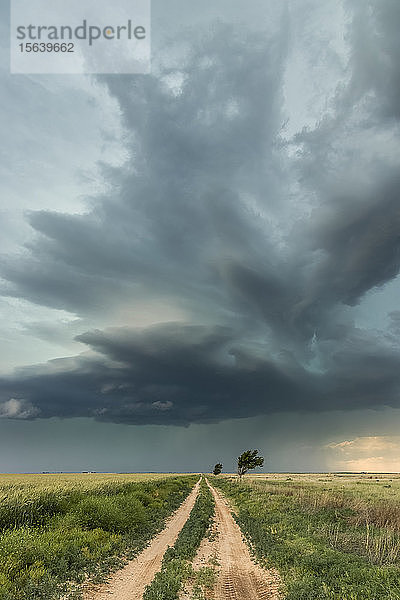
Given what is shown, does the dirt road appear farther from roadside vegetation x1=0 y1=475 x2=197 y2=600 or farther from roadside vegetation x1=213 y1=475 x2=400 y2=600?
roadside vegetation x1=0 y1=475 x2=197 y2=600

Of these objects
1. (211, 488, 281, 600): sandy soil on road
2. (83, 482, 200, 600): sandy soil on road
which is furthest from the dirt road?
(83, 482, 200, 600): sandy soil on road

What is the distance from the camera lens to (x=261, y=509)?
3316 cm

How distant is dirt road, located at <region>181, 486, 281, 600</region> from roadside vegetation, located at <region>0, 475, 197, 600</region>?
374 cm

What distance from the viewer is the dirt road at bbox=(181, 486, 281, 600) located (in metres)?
12.5

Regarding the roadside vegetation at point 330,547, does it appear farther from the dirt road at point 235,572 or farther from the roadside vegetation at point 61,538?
the roadside vegetation at point 61,538

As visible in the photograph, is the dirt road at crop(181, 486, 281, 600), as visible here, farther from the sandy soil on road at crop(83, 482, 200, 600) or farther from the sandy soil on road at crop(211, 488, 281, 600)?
the sandy soil on road at crop(83, 482, 200, 600)

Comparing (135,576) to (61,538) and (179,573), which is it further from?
(61,538)

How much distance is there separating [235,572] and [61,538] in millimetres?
8278

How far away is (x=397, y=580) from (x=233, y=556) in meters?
7.39

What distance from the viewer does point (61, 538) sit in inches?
664

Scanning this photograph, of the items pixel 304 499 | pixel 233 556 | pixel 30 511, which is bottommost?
pixel 304 499

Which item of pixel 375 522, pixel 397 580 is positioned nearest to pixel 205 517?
pixel 375 522

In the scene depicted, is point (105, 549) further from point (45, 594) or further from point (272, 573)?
point (272, 573)

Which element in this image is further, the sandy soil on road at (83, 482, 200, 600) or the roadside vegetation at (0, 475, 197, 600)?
the roadside vegetation at (0, 475, 197, 600)
